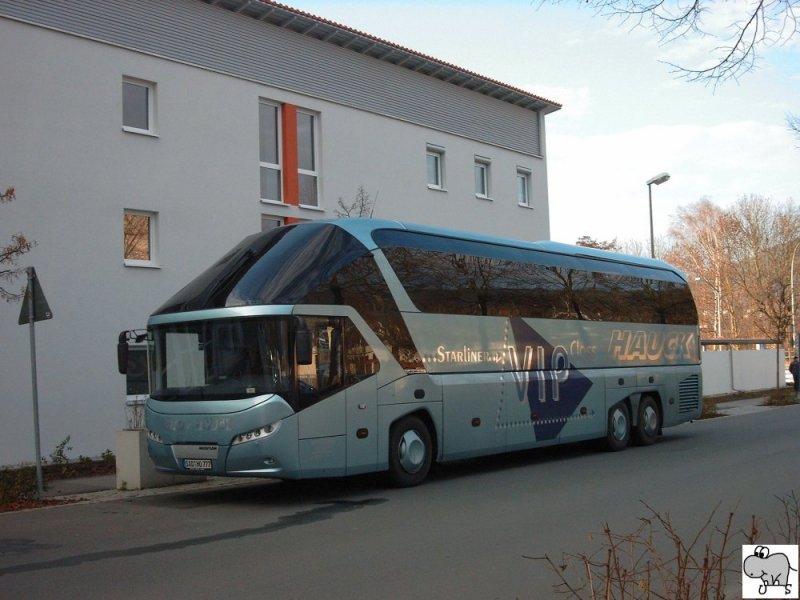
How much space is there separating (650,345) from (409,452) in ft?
26.0

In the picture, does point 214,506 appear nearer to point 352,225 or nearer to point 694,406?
point 352,225

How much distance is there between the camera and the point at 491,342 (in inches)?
588

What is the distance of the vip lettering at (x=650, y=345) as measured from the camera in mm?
18141

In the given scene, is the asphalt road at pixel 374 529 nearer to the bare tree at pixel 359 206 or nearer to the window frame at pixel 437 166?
the bare tree at pixel 359 206

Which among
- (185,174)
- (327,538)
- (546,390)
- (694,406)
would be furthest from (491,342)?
(185,174)

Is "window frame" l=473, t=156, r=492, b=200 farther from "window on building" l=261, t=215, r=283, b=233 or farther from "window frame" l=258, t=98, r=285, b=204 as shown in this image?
"window on building" l=261, t=215, r=283, b=233

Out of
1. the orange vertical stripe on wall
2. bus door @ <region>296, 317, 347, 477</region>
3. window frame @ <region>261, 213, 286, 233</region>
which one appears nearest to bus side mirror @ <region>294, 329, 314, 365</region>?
bus door @ <region>296, 317, 347, 477</region>

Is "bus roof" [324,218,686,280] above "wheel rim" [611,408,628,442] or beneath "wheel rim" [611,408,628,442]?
above

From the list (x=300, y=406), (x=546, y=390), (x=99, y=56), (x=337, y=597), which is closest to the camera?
(x=337, y=597)

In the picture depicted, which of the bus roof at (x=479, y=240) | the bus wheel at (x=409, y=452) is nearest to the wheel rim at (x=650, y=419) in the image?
the bus roof at (x=479, y=240)

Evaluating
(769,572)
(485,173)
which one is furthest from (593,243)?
(769,572)

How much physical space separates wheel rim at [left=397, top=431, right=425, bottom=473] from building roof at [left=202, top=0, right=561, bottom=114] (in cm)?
1307

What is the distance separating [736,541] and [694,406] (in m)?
12.9

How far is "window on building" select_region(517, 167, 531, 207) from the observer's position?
32.5m
